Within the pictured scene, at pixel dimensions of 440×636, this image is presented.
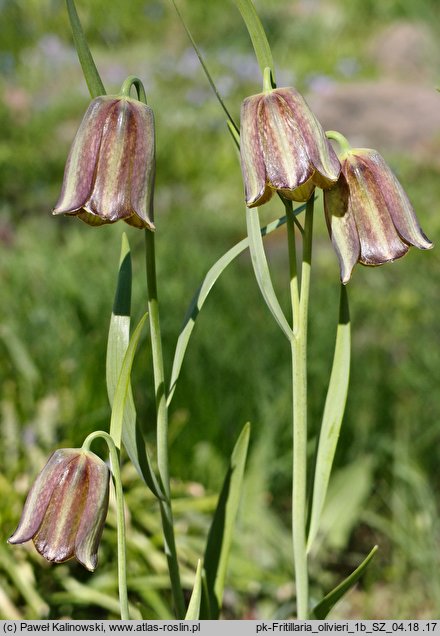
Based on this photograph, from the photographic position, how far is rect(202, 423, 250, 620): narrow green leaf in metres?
1.18

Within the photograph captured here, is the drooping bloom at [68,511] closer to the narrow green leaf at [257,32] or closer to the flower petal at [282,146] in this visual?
the flower petal at [282,146]

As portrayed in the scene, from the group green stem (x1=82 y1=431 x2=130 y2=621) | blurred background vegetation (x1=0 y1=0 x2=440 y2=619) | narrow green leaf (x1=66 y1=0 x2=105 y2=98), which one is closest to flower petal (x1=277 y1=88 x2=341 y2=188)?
narrow green leaf (x1=66 y1=0 x2=105 y2=98)

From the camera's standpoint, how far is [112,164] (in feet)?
3.07

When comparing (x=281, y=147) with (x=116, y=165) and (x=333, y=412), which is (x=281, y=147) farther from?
A: (x=333, y=412)

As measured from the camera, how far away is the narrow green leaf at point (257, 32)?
0.97 meters

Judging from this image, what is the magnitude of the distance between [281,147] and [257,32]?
0.50 feet

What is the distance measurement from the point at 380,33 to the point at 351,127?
8.27 feet

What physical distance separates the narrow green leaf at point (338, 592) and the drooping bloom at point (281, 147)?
43 cm

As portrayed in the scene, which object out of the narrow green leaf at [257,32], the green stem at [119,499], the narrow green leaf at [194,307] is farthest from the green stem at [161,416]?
the narrow green leaf at [257,32]

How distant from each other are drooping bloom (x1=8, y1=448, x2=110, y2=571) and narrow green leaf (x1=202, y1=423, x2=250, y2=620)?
10.8 inches

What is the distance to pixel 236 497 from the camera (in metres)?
1.19

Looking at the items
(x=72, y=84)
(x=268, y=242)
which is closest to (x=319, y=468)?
(x=268, y=242)

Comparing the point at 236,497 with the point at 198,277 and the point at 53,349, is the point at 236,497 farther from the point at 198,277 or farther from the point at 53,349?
the point at 198,277

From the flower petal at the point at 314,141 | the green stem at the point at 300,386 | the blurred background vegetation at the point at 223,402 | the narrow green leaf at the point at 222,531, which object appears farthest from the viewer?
the blurred background vegetation at the point at 223,402
